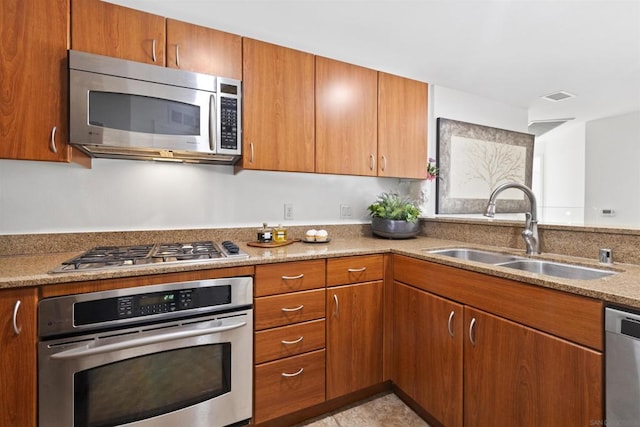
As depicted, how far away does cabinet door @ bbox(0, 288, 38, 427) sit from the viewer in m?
1.11

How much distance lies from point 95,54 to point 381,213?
1.89m

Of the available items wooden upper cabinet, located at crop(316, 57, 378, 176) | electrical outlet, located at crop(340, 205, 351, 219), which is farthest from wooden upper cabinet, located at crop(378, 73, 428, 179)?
electrical outlet, located at crop(340, 205, 351, 219)

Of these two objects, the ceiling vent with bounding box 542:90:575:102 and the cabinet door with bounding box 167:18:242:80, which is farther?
the ceiling vent with bounding box 542:90:575:102

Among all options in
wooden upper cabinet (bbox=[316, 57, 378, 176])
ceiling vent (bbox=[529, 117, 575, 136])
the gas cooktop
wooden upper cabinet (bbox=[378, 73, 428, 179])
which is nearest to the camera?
the gas cooktop

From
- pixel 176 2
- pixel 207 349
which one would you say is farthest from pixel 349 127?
pixel 207 349

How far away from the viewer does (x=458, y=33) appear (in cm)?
197

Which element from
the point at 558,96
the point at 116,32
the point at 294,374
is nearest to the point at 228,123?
the point at 116,32

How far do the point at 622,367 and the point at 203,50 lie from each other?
215cm

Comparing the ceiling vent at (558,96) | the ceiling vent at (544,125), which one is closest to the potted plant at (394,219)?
the ceiling vent at (558,96)

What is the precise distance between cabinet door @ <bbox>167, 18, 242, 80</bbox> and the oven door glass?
4.64 feet

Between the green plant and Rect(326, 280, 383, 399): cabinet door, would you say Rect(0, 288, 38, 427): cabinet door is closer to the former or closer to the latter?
Rect(326, 280, 383, 399): cabinet door

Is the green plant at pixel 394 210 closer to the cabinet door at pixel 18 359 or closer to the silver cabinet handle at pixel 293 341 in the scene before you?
the silver cabinet handle at pixel 293 341

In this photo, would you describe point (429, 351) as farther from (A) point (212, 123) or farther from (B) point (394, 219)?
(A) point (212, 123)

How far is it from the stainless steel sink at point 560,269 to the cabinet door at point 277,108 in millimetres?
1313
